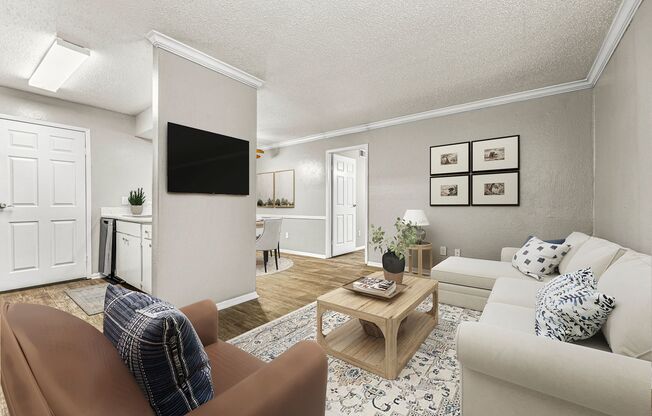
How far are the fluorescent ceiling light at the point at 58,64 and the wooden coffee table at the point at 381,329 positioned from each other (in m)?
3.06

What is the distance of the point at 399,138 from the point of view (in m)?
4.44

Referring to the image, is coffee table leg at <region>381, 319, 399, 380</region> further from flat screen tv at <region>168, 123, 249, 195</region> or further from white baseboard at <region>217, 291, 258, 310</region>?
flat screen tv at <region>168, 123, 249, 195</region>

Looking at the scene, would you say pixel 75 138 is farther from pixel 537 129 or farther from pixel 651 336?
pixel 537 129

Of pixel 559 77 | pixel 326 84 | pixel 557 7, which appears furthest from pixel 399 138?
pixel 557 7

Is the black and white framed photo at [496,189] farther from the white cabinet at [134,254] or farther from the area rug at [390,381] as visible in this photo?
the white cabinet at [134,254]

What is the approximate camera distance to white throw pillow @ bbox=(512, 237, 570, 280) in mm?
2463

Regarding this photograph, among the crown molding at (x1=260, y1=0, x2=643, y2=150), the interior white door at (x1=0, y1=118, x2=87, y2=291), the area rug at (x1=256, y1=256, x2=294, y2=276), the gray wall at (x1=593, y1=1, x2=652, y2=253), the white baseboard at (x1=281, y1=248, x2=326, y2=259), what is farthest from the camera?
the white baseboard at (x1=281, y1=248, x2=326, y2=259)

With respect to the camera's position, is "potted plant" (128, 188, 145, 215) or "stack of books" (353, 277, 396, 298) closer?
"stack of books" (353, 277, 396, 298)

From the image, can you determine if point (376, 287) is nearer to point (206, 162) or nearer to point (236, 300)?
point (236, 300)

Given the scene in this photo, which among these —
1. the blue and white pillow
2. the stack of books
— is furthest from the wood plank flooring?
the blue and white pillow

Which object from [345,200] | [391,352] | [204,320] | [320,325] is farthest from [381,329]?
[345,200]

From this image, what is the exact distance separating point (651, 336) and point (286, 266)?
4.19m

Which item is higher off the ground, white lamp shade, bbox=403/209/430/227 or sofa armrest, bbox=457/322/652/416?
white lamp shade, bbox=403/209/430/227

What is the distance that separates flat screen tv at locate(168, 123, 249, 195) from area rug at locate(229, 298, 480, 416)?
4.64ft
